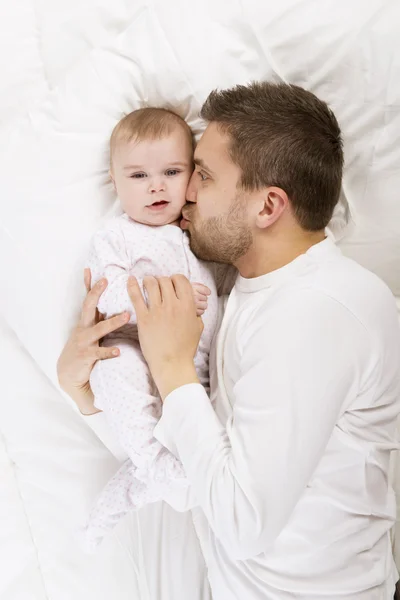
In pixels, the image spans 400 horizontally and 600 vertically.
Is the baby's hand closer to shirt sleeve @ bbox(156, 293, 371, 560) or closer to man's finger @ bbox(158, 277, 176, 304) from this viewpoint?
man's finger @ bbox(158, 277, 176, 304)

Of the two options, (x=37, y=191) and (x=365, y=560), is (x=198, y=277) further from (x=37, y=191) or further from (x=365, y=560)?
(x=365, y=560)

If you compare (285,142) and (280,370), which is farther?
(285,142)

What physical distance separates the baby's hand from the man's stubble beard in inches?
2.9

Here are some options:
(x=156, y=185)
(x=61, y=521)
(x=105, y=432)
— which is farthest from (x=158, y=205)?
(x=61, y=521)

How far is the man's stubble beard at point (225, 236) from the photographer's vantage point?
1370 mm

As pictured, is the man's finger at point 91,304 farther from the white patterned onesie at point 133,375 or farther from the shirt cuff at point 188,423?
the shirt cuff at point 188,423

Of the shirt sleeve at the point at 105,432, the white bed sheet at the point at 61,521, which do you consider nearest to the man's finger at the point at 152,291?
the shirt sleeve at the point at 105,432

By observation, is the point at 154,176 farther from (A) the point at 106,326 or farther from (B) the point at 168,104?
(A) the point at 106,326

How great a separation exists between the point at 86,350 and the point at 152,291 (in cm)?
21

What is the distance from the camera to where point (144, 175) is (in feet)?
4.77

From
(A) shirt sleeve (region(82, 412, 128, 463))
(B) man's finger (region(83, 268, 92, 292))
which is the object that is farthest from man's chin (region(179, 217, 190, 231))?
(A) shirt sleeve (region(82, 412, 128, 463))

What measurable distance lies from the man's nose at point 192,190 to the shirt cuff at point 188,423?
436 millimetres

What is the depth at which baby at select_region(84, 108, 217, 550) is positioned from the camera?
1365 mm

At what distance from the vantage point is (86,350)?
1431 mm
